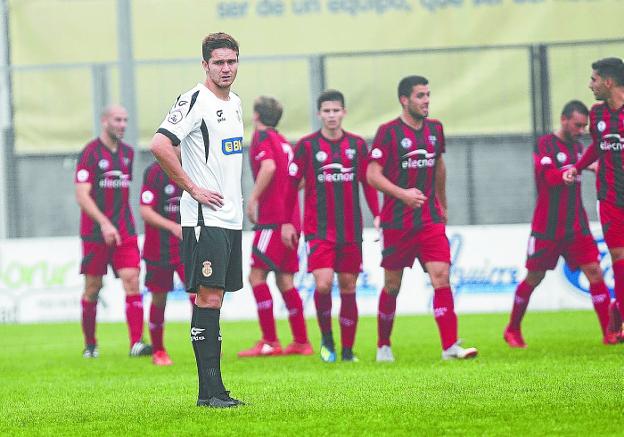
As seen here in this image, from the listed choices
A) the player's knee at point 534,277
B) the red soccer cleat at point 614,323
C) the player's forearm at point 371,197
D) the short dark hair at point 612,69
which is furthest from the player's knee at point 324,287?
the short dark hair at point 612,69

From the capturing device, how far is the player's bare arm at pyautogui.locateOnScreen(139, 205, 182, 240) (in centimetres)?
1090

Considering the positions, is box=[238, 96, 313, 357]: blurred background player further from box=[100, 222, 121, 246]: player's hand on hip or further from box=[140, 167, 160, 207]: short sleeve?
box=[100, 222, 121, 246]: player's hand on hip

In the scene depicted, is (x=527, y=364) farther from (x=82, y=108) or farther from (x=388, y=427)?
(x=82, y=108)

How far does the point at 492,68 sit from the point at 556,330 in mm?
5856

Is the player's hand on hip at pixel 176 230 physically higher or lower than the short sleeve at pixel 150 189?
lower

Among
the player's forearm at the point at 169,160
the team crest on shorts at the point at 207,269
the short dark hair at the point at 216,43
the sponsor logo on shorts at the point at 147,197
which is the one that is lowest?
the team crest on shorts at the point at 207,269

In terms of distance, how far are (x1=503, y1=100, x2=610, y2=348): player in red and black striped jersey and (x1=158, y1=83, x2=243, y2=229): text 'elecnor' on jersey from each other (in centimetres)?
450

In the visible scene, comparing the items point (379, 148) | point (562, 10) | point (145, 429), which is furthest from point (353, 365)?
point (562, 10)

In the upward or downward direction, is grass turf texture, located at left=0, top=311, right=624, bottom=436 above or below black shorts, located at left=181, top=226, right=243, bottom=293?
below

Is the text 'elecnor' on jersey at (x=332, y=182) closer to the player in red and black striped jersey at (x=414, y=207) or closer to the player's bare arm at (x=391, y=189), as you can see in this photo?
the player in red and black striped jersey at (x=414, y=207)


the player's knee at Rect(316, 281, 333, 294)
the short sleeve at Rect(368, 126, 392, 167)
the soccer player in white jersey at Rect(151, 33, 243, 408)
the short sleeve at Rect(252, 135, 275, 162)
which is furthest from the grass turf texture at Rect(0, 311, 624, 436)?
the short sleeve at Rect(252, 135, 275, 162)

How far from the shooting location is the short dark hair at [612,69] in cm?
1001

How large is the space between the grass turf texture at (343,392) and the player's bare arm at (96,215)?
1070 mm

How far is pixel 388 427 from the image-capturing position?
6320 mm
